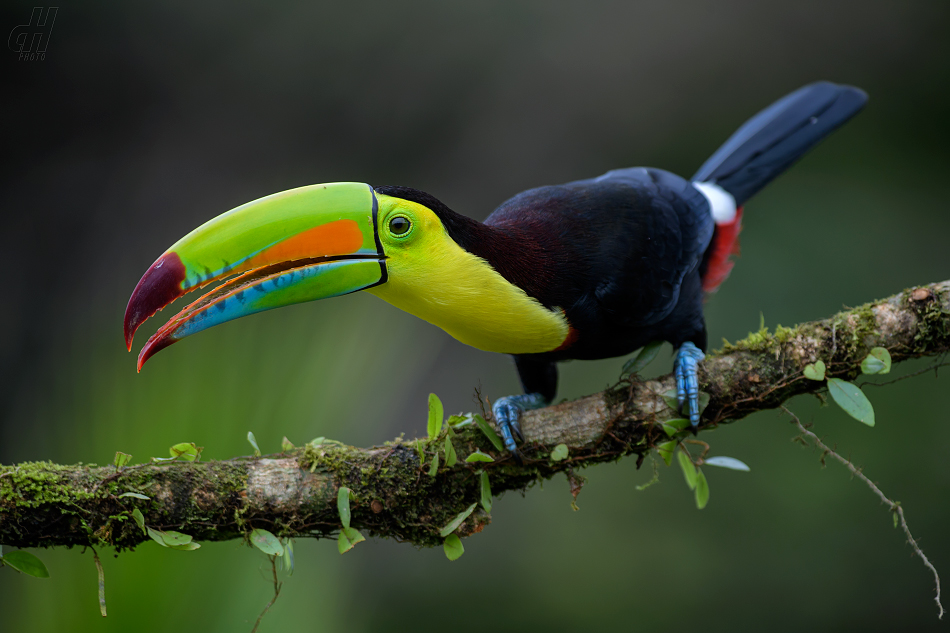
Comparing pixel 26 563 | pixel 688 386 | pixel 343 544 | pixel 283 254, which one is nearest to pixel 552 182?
pixel 688 386

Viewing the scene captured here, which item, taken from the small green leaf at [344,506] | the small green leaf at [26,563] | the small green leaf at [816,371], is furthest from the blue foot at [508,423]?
the small green leaf at [26,563]

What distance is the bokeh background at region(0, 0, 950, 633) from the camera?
3.76 meters

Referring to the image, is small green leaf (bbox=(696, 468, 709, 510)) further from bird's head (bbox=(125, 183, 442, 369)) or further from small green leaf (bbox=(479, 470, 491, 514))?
bird's head (bbox=(125, 183, 442, 369))

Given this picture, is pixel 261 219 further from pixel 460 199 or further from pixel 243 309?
pixel 460 199

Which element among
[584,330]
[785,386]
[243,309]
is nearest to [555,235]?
[584,330]

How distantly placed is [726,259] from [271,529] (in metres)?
1.79

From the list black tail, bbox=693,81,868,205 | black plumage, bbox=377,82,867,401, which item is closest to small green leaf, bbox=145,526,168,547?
black plumage, bbox=377,82,867,401

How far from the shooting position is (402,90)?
15.6ft

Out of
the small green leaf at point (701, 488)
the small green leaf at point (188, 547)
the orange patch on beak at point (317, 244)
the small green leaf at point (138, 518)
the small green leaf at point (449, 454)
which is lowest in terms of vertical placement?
the small green leaf at point (701, 488)

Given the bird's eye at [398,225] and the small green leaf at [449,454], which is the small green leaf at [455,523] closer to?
the small green leaf at [449,454]


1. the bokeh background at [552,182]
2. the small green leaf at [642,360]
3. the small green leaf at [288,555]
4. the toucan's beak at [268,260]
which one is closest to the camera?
the toucan's beak at [268,260]

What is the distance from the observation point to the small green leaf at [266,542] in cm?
156

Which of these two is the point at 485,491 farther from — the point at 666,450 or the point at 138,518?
the point at 138,518

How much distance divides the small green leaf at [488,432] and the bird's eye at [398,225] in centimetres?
46
